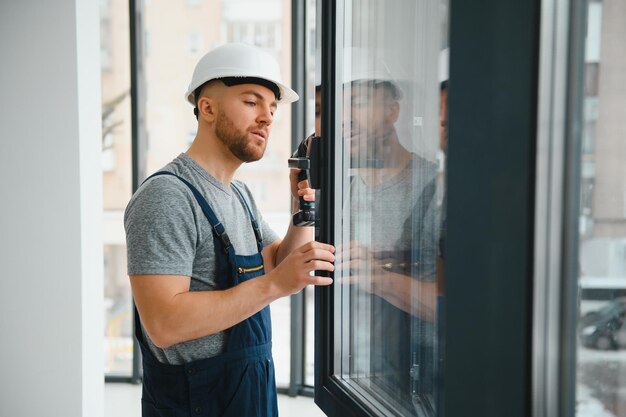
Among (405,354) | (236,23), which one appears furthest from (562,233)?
(236,23)

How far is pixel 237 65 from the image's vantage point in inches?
54.6

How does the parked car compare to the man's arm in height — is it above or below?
above

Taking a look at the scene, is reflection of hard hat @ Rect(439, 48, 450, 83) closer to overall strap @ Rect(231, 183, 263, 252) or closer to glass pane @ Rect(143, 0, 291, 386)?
overall strap @ Rect(231, 183, 263, 252)

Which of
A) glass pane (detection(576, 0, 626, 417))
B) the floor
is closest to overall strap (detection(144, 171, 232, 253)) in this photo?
glass pane (detection(576, 0, 626, 417))

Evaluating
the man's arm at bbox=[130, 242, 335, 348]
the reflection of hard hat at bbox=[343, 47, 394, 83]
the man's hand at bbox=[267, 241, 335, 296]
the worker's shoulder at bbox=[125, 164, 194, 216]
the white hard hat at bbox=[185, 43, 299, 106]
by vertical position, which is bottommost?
the man's arm at bbox=[130, 242, 335, 348]

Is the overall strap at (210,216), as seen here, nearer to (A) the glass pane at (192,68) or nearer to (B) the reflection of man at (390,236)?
(B) the reflection of man at (390,236)

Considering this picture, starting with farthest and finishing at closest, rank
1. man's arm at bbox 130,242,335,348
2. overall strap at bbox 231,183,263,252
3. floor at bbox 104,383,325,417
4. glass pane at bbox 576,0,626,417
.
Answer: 1. floor at bbox 104,383,325,417
2. overall strap at bbox 231,183,263,252
3. man's arm at bbox 130,242,335,348
4. glass pane at bbox 576,0,626,417

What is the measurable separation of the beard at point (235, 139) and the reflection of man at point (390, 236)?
1.54 feet

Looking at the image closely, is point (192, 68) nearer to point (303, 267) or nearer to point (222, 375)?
point (222, 375)

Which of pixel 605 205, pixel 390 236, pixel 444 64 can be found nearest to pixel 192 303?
pixel 390 236

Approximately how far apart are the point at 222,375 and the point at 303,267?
1.37 ft

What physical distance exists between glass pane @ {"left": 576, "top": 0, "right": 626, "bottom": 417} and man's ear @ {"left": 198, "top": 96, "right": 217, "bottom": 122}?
1.08 meters

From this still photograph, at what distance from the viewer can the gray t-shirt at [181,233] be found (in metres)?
1.25

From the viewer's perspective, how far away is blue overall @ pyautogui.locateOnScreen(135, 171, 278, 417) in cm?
132
